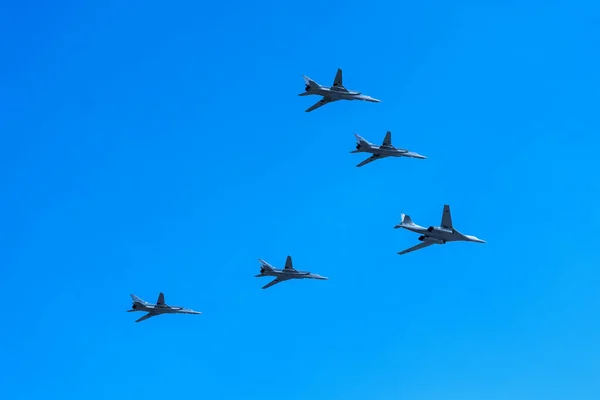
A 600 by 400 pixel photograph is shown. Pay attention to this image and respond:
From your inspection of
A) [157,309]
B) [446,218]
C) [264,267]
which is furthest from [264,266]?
[446,218]

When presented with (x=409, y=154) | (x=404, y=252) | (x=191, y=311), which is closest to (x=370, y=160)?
(x=409, y=154)

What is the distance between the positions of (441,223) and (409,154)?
34.4 m

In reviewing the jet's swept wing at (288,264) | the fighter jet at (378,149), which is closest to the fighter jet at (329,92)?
the fighter jet at (378,149)

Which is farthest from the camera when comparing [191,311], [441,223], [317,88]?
[191,311]

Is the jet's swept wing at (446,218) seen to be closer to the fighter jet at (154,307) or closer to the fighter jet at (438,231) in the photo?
the fighter jet at (438,231)

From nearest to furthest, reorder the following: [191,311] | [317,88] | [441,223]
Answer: [441,223] → [317,88] → [191,311]

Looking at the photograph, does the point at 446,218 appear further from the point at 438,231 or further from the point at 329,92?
A: the point at 329,92

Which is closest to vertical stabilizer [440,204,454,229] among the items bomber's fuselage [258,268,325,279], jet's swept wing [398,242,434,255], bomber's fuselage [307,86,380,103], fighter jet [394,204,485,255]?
fighter jet [394,204,485,255]

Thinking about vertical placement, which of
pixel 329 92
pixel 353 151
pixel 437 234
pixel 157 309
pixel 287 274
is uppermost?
pixel 329 92

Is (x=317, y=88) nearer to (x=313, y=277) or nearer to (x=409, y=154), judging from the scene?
(x=409, y=154)

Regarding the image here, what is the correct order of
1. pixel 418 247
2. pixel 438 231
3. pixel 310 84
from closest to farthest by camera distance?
pixel 438 231, pixel 418 247, pixel 310 84

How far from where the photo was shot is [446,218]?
6275 inches

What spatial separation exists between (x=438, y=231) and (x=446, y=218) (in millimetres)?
2723

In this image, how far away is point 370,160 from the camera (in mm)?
186625
